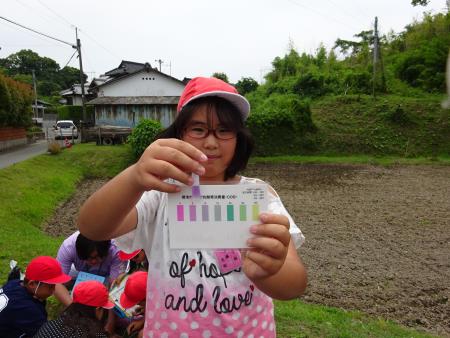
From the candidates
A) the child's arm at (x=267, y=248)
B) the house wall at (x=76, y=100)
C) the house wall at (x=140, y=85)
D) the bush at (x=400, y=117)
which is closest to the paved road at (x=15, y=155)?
the house wall at (x=140, y=85)

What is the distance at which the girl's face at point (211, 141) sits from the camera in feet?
4.18

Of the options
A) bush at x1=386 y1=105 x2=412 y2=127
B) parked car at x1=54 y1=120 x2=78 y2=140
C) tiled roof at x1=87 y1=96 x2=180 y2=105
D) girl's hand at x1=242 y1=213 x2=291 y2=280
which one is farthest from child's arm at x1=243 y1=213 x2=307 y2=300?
parked car at x1=54 y1=120 x2=78 y2=140

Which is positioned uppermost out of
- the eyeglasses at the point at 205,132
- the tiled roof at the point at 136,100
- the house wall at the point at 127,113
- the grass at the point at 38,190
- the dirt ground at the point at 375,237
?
the tiled roof at the point at 136,100

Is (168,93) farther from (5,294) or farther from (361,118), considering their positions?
(5,294)

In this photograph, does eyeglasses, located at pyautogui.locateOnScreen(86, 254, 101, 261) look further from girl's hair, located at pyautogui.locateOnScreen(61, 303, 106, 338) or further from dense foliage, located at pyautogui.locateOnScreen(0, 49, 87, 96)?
dense foliage, located at pyautogui.locateOnScreen(0, 49, 87, 96)

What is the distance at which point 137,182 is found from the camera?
1.04 metres

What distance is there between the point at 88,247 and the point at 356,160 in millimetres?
16373

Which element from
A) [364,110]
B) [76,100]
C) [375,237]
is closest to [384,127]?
[364,110]

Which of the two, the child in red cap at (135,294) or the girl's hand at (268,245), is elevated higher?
the girl's hand at (268,245)

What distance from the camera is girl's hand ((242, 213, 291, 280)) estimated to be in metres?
1.01

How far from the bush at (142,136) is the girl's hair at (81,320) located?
1233cm

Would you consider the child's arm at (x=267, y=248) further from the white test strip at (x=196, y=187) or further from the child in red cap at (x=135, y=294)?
the child in red cap at (x=135, y=294)

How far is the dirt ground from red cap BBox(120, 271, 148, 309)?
8.55 ft

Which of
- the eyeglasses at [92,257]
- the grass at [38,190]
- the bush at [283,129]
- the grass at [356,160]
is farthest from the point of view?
the bush at [283,129]
